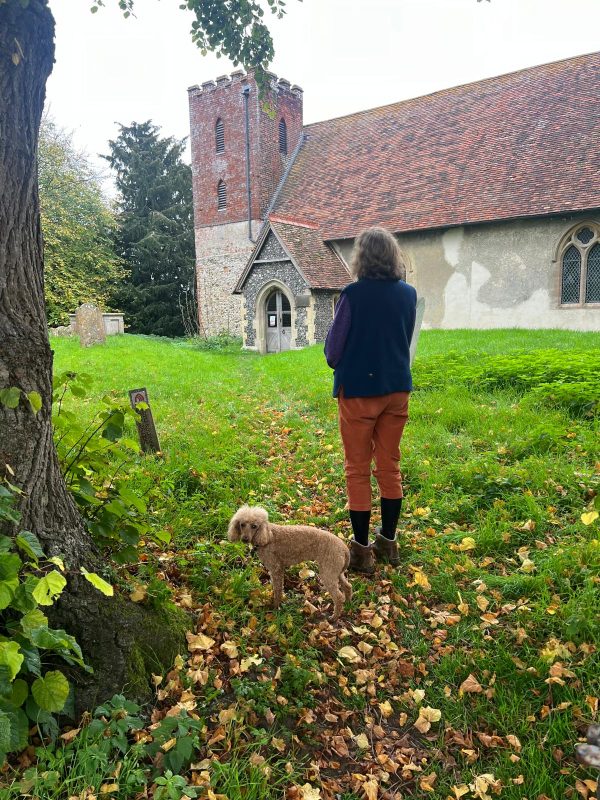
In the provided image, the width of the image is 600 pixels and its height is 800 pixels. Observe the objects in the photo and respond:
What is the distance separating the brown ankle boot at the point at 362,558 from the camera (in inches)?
147

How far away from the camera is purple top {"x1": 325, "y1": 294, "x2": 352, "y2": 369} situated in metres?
3.44

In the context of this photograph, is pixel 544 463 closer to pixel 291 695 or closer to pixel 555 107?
pixel 291 695

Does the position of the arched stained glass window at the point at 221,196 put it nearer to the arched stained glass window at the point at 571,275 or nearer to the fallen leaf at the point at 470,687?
the arched stained glass window at the point at 571,275

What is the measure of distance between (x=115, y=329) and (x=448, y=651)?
23.7 m

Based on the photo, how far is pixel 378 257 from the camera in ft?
11.2

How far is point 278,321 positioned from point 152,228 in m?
19.3

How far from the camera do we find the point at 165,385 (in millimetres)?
10180

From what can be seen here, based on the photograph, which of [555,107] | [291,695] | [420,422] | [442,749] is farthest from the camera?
[555,107]

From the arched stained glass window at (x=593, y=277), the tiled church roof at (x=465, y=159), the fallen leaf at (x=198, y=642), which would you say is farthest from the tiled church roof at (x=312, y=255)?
the fallen leaf at (x=198, y=642)

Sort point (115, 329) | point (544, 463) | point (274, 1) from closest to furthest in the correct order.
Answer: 1. point (274, 1)
2. point (544, 463)
3. point (115, 329)

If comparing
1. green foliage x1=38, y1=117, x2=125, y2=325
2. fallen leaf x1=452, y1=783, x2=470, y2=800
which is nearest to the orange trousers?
fallen leaf x1=452, y1=783, x2=470, y2=800

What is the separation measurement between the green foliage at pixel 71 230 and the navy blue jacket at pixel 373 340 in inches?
1108

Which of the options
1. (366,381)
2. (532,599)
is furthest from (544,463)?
(366,381)

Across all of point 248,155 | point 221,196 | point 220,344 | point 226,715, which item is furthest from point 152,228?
point 226,715
